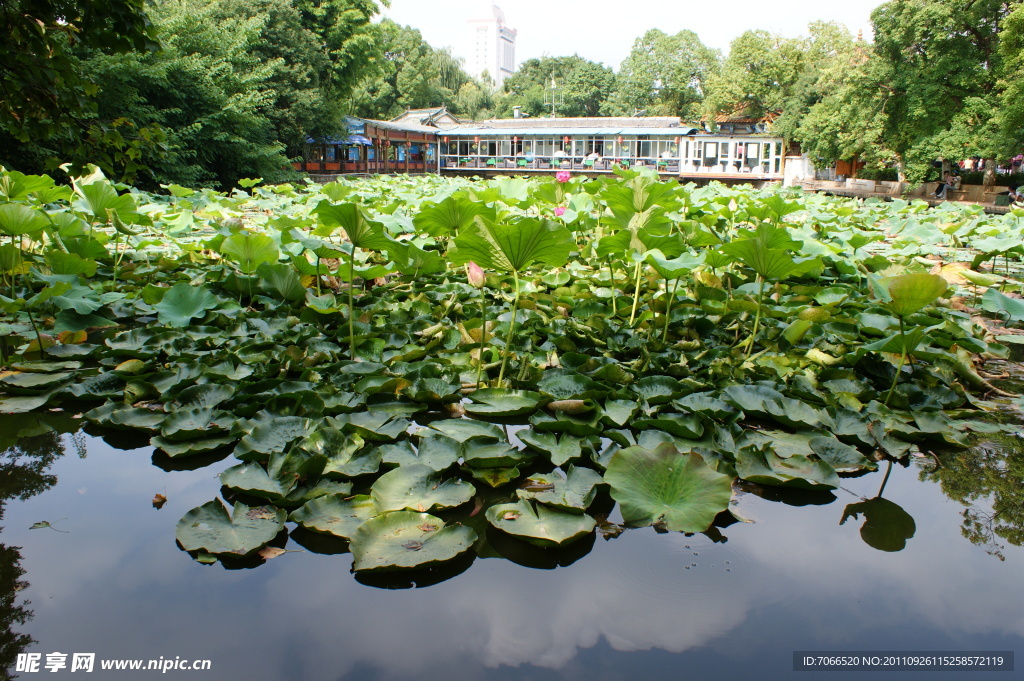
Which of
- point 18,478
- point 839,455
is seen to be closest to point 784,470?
point 839,455

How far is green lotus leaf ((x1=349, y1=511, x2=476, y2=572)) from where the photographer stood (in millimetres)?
943

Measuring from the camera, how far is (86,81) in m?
2.22

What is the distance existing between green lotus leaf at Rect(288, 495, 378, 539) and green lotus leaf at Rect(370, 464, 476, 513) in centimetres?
2

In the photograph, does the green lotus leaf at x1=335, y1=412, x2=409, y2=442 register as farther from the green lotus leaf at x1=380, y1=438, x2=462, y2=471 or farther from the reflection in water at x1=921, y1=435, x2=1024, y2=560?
the reflection in water at x1=921, y1=435, x2=1024, y2=560

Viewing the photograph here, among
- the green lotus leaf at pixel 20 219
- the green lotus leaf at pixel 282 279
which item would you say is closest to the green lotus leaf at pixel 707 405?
the green lotus leaf at pixel 282 279

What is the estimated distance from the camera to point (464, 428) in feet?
4.50

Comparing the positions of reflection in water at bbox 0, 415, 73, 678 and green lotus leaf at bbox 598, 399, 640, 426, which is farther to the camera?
green lotus leaf at bbox 598, 399, 640, 426

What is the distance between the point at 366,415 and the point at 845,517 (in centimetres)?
92

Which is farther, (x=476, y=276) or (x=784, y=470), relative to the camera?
(x=476, y=276)

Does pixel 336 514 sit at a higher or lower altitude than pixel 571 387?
lower

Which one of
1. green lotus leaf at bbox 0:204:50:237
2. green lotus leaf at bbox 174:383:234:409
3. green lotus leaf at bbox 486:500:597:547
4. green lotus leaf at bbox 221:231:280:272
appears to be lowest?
green lotus leaf at bbox 486:500:597:547

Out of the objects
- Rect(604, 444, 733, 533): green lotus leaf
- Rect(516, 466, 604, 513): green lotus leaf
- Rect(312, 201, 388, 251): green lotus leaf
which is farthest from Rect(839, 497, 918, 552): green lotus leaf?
Rect(312, 201, 388, 251): green lotus leaf

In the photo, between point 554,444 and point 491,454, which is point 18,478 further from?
point 554,444

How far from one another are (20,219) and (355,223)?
1094 millimetres
